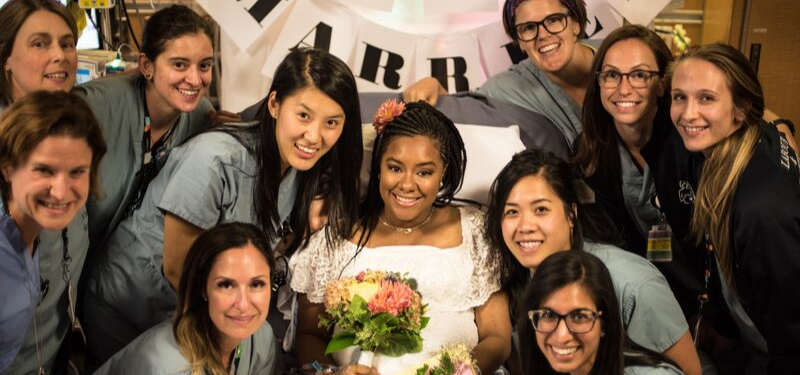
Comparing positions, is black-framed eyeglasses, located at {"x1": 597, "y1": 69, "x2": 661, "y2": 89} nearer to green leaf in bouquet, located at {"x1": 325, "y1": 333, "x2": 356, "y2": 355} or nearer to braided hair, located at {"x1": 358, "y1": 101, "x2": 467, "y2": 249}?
braided hair, located at {"x1": 358, "y1": 101, "x2": 467, "y2": 249}

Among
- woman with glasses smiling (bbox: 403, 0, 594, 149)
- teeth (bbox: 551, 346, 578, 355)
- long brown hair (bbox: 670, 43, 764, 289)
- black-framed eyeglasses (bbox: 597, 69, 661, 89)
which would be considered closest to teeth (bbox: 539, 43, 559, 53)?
woman with glasses smiling (bbox: 403, 0, 594, 149)

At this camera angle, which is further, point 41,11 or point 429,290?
point 429,290

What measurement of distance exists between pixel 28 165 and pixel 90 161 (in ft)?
0.54

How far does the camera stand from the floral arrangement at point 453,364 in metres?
2.54

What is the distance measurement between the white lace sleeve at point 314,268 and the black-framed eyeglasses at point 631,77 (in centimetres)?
100

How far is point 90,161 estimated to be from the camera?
2.23 m

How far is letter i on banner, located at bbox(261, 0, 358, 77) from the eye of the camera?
3854 mm

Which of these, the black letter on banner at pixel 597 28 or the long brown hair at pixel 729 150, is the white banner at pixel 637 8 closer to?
the black letter on banner at pixel 597 28

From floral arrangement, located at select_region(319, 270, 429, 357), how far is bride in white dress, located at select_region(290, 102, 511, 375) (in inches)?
8.2

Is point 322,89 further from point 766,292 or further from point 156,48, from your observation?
point 766,292

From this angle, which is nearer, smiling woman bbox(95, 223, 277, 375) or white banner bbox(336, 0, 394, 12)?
smiling woman bbox(95, 223, 277, 375)

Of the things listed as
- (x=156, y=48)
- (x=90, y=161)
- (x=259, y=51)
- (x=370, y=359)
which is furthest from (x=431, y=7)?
(x=90, y=161)

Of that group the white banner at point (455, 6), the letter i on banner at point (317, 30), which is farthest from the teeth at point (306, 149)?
the white banner at point (455, 6)

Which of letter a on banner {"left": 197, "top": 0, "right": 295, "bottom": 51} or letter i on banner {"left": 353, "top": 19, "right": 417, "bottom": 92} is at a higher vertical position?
letter a on banner {"left": 197, "top": 0, "right": 295, "bottom": 51}
